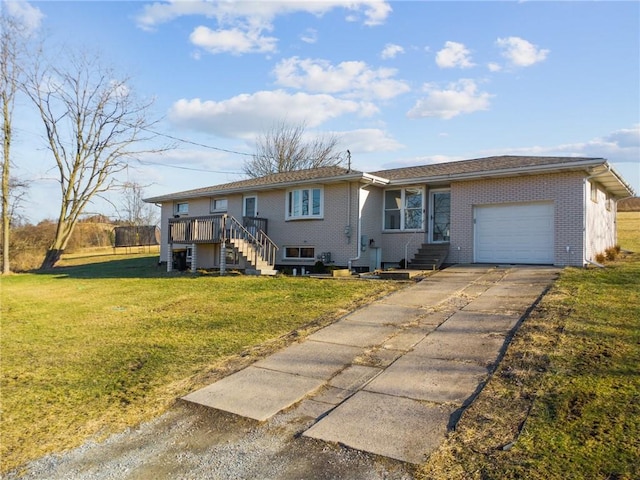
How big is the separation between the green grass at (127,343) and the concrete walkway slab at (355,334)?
1.22 ft

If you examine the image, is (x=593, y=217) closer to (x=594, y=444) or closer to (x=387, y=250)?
(x=387, y=250)

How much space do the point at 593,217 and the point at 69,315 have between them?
14363 mm

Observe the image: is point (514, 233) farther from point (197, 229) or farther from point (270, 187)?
point (197, 229)

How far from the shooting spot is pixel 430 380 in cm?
494

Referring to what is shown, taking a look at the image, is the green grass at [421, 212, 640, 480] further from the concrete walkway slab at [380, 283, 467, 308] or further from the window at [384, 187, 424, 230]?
the window at [384, 187, 424, 230]

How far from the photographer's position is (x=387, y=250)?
15.6m

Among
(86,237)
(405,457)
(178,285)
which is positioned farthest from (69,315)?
(86,237)

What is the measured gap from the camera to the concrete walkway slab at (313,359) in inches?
216

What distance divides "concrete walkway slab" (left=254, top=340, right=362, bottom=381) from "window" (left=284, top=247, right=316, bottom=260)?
374 inches

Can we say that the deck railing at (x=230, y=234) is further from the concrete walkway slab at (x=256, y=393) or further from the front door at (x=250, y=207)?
the concrete walkway slab at (x=256, y=393)

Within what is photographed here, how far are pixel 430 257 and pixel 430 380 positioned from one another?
9390 mm

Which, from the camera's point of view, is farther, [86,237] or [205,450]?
[86,237]

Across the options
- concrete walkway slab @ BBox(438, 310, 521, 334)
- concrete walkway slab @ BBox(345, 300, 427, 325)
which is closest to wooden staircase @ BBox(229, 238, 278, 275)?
concrete walkway slab @ BBox(345, 300, 427, 325)

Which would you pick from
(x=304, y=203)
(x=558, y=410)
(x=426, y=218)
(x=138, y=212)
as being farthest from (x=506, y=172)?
(x=138, y=212)
